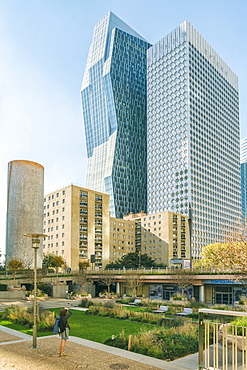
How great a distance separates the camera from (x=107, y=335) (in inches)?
863

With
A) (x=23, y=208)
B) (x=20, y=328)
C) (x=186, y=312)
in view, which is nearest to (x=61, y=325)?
(x=20, y=328)

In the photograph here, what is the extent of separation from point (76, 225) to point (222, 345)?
102552 mm

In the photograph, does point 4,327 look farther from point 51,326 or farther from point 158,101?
point 158,101

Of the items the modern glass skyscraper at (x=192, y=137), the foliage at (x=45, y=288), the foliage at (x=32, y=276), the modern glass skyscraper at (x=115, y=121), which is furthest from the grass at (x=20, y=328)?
the modern glass skyscraper at (x=115, y=121)

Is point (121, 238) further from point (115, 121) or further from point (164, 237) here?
point (115, 121)

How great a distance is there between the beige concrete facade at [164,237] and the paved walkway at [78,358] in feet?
358

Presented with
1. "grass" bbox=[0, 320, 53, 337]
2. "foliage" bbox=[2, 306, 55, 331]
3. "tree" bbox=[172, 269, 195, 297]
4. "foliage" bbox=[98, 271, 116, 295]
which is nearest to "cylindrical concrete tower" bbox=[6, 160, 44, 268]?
"foliage" bbox=[98, 271, 116, 295]

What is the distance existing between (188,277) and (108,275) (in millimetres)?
18592

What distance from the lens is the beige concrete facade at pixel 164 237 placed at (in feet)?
424

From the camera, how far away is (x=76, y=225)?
113 meters

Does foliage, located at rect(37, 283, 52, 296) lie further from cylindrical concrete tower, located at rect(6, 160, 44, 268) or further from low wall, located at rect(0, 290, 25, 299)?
cylindrical concrete tower, located at rect(6, 160, 44, 268)

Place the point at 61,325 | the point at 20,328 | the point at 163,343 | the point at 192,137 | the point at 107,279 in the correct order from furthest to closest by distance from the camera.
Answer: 1. the point at 192,137
2. the point at 107,279
3. the point at 20,328
4. the point at 163,343
5. the point at 61,325

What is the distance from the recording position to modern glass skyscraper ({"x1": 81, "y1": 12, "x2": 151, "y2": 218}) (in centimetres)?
17412

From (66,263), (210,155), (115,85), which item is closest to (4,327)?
(66,263)
